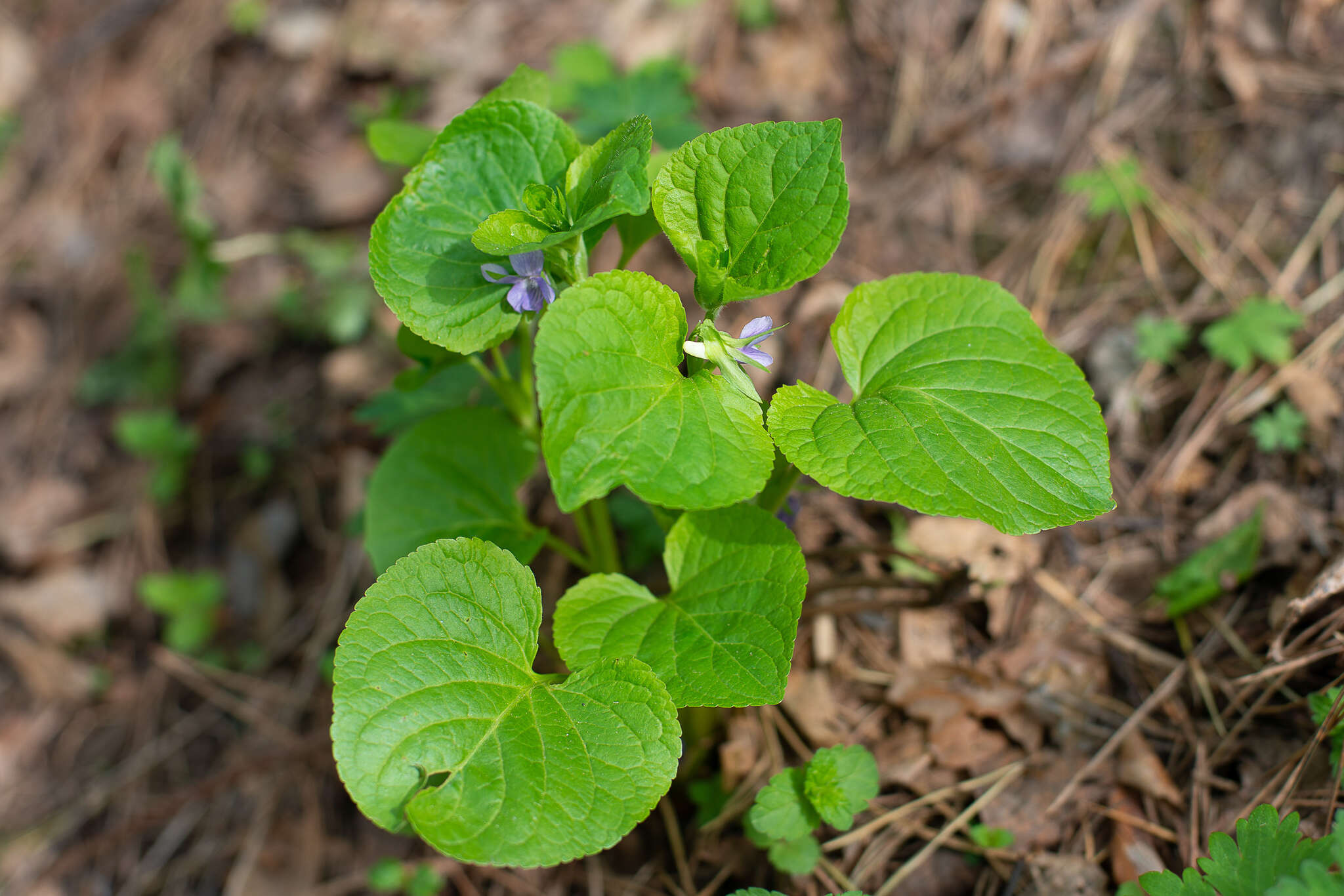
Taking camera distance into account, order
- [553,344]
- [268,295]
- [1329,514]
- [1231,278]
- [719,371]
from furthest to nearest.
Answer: [268,295] → [1231,278] → [1329,514] → [719,371] → [553,344]

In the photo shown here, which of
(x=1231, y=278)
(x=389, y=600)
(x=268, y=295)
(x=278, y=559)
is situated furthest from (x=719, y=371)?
(x=268, y=295)

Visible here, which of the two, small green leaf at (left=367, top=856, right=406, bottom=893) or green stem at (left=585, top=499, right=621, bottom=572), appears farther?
small green leaf at (left=367, top=856, right=406, bottom=893)

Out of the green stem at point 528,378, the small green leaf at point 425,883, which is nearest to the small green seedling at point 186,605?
the small green leaf at point 425,883

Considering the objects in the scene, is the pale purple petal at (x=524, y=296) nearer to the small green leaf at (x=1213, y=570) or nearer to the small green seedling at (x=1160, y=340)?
the small green leaf at (x=1213, y=570)

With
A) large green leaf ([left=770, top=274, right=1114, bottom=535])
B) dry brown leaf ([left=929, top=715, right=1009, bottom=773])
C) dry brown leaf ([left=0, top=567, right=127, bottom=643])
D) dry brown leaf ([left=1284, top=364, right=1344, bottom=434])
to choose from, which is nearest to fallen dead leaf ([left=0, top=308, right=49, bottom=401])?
dry brown leaf ([left=0, top=567, right=127, bottom=643])

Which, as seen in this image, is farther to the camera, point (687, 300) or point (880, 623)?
point (687, 300)

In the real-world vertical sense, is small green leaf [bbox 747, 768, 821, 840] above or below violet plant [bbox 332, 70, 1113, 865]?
below

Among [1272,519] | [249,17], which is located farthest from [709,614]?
[249,17]

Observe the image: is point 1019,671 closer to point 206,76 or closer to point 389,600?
point 389,600

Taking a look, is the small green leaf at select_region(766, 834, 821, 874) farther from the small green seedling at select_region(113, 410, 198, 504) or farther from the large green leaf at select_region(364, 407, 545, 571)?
the small green seedling at select_region(113, 410, 198, 504)
